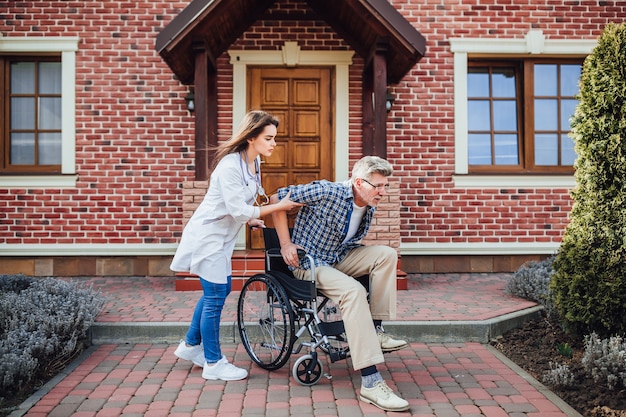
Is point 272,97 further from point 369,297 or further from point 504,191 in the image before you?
point 369,297

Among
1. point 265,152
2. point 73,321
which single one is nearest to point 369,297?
point 265,152

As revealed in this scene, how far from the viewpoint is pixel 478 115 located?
8.45 meters

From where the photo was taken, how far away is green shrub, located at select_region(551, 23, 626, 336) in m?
4.31

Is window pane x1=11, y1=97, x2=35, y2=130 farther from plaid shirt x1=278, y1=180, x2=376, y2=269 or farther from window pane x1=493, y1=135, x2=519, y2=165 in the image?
window pane x1=493, y1=135, x2=519, y2=165

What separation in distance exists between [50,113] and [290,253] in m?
5.63

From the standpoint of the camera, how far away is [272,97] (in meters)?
8.16

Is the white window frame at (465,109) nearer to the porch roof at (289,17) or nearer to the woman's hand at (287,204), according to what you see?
the porch roof at (289,17)

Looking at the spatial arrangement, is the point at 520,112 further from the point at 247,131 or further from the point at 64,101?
the point at 64,101

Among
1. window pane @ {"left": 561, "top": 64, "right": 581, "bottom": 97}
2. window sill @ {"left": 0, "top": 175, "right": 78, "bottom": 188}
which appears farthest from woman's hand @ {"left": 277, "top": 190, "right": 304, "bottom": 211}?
window pane @ {"left": 561, "top": 64, "right": 581, "bottom": 97}

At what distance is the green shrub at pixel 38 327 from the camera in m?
3.81

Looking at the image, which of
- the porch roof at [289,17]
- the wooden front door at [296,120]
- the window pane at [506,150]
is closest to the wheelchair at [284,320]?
the porch roof at [289,17]

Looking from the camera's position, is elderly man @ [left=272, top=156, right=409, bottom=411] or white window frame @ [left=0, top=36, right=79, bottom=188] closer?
elderly man @ [left=272, top=156, right=409, bottom=411]

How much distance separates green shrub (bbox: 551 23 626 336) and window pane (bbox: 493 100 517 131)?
3905 millimetres

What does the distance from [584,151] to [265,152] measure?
7.65 ft
